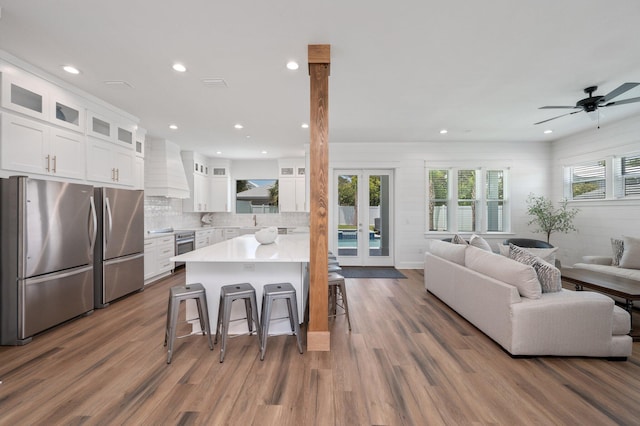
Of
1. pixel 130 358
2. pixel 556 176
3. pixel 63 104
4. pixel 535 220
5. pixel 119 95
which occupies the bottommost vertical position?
pixel 130 358

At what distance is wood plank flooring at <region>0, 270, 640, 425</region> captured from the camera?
179 cm

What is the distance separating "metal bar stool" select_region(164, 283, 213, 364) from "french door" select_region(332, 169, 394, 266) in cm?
413

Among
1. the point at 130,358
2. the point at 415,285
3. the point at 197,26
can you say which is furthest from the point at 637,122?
the point at 130,358

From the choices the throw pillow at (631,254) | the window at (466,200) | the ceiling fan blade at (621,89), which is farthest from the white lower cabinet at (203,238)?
the throw pillow at (631,254)

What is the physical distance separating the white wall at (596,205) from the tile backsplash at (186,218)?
6023 millimetres

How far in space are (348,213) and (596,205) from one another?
4.76 meters

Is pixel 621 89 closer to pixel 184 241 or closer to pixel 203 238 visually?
pixel 184 241

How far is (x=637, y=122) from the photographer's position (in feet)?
15.1

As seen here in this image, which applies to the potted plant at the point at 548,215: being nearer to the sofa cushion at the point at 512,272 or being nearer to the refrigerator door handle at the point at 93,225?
the sofa cushion at the point at 512,272

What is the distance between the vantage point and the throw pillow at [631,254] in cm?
403

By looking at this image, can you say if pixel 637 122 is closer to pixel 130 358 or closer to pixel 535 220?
pixel 535 220

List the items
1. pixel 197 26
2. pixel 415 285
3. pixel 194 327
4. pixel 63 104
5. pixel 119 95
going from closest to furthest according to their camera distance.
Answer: pixel 197 26 → pixel 194 327 → pixel 63 104 → pixel 119 95 → pixel 415 285

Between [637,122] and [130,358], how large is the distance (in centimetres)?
770

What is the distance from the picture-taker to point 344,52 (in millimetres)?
2770
